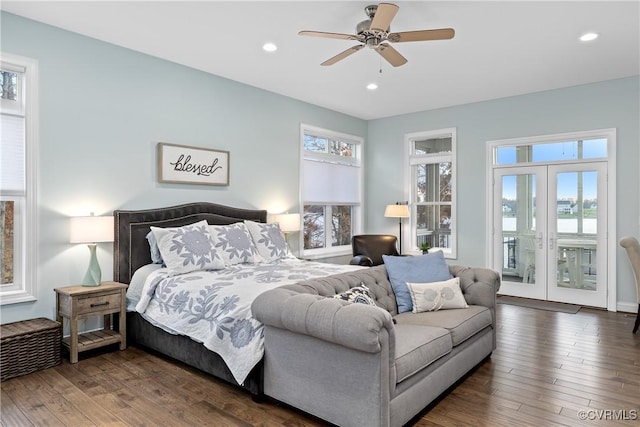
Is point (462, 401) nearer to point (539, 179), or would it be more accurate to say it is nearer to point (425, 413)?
point (425, 413)

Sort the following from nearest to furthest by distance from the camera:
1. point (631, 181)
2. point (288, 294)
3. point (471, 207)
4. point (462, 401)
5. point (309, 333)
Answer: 1. point (309, 333)
2. point (288, 294)
3. point (462, 401)
4. point (631, 181)
5. point (471, 207)

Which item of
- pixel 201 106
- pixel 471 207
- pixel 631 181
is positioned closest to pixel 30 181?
pixel 201 106

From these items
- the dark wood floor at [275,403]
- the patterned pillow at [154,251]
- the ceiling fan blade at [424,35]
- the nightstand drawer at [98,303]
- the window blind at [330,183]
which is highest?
the ceiling fan blade at [424,35]

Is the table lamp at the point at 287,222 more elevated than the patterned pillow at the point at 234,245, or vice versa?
the table lamp at the point at 287,222

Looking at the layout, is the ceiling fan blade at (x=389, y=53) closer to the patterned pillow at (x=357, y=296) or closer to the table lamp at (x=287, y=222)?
the patterned pillow at (x=357, y=296)

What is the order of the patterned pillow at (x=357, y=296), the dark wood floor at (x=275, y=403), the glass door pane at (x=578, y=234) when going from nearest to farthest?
the dark wood floor at (x=275, y=403) → the patterned pillow at (x=357, y=296) → the glass door pane at (x=578, y=234)

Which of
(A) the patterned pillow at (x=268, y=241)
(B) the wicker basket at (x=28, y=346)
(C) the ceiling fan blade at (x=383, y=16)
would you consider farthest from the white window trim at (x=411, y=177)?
(B) the wicker basket at (x=28, y=346)

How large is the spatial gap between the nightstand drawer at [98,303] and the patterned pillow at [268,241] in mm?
1488

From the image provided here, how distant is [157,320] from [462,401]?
240 cm

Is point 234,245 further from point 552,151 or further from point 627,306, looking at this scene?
point 627,306

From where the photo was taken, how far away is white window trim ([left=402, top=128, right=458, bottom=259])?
20.9 feet

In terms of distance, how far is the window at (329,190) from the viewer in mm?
6219

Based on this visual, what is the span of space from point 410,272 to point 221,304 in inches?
62.9

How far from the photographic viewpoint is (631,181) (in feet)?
16.2
